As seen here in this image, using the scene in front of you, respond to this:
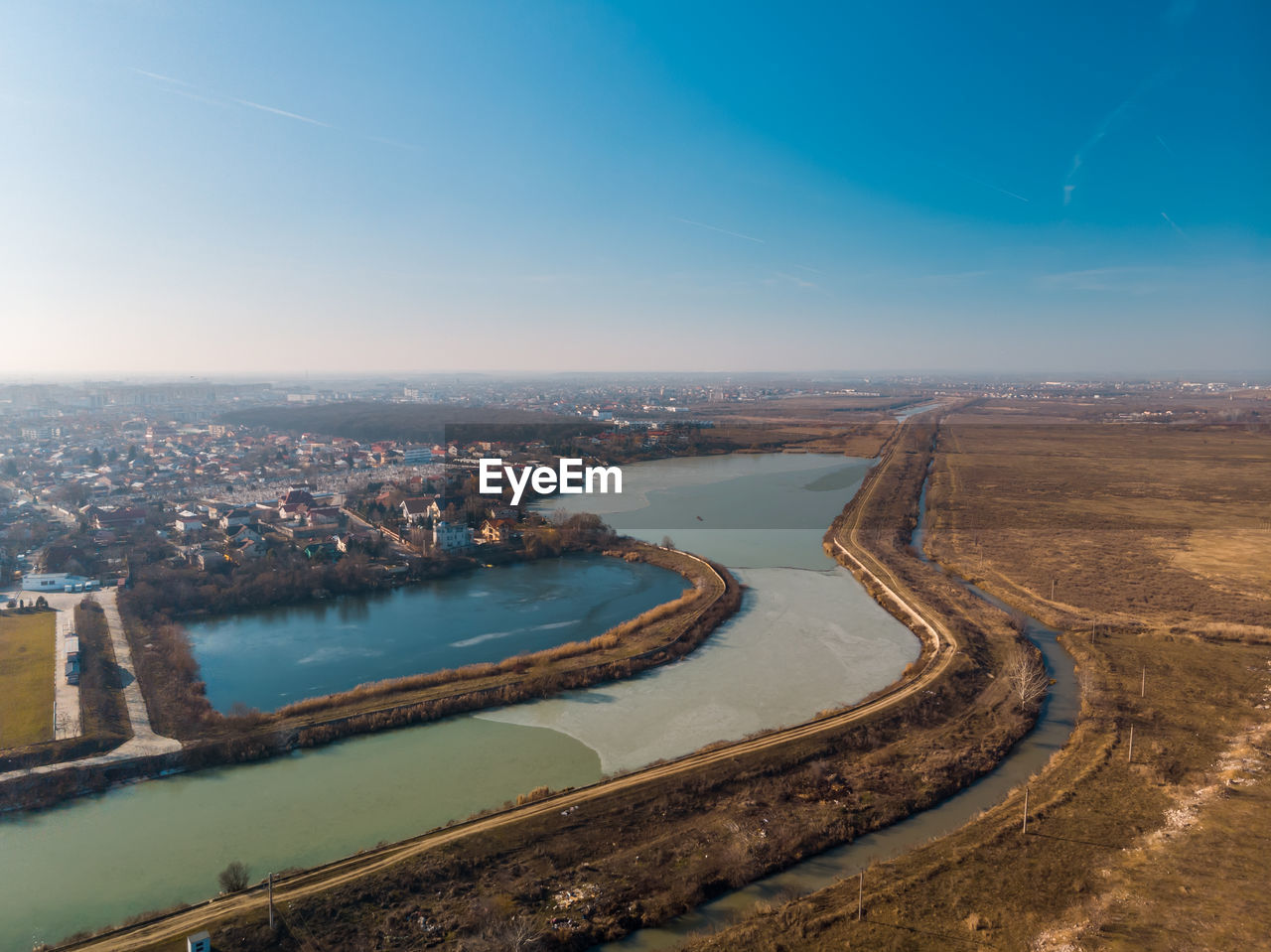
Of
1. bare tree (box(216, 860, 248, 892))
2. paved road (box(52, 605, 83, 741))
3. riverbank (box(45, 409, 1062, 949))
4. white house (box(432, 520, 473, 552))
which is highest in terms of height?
white house (box(432, 520, 473, 552))

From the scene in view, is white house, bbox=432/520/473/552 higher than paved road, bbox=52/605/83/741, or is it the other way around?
white house, bbox=432/520/473/552

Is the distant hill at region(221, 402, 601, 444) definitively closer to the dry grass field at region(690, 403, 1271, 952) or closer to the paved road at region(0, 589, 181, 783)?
the dry grass field at region(690, 403, 1271, 952)

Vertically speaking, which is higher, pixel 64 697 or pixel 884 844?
pixel 64 697

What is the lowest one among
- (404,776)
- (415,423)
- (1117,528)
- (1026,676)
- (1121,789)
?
(404,776)

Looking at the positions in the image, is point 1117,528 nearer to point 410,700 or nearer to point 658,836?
point 658,836

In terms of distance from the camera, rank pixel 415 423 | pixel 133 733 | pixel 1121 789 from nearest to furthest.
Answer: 1. pixel 1121 789
2. pixel 133 733
3. pixel 415 423

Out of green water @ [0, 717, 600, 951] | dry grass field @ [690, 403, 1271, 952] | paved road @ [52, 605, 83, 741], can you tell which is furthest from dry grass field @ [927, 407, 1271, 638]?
paved road @ [52, 605, 83, 741]

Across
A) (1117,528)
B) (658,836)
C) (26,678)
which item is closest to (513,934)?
(658,836)
